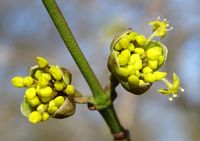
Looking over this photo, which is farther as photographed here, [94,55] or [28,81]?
[94,55]

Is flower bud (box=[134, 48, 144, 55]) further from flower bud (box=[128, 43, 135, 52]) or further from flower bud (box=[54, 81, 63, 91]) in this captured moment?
flower bud (box=[54, 81, 63, 91])

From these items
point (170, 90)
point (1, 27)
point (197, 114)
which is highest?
point (170, 90)

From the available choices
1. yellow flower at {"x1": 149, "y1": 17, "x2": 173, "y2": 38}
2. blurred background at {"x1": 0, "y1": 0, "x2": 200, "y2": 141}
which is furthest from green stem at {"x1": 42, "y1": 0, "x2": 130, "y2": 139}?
blurred background at {"x1": 0, "y1": 0, "x2": 200, "y2": 141}

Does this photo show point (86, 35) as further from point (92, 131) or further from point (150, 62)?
point (150, 62)

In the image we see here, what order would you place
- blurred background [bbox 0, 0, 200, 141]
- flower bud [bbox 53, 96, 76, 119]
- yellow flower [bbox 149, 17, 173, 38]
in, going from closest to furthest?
1. flower bud [bbox 53, 96, 76, 119]
2. yellow flower [bbox 149, 17, 173, 38]
3. blurred background [bbox 0, 0, 200, 141]

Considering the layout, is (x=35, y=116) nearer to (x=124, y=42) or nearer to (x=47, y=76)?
(x=47, y=76)

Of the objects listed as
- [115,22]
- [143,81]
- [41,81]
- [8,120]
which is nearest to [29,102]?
[41,81]

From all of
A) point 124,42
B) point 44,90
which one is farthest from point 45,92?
point 124,42
